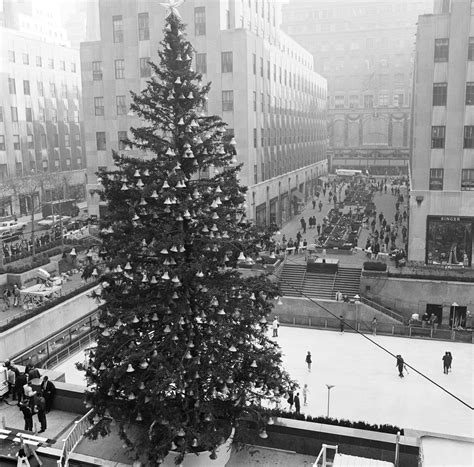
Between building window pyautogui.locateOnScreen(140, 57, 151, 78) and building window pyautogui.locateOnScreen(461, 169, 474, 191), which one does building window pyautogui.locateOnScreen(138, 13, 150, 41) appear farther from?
building window pyautogui.locateOnScreen(461, 169, 474, 191)

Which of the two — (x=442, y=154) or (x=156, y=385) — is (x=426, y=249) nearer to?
(x=442, y=154)

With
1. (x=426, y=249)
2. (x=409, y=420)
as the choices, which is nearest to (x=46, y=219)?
(x=426, y=249)

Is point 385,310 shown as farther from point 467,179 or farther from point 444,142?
point 444,142

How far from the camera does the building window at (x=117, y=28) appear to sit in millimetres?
46969

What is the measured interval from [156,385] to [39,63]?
220ft

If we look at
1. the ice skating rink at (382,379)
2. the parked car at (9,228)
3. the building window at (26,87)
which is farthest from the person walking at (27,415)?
the building window at (26,87)

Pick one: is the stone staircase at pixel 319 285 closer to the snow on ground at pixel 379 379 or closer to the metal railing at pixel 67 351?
the snow on ground at pixel 379 379

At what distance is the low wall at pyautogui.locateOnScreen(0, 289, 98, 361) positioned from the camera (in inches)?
1049

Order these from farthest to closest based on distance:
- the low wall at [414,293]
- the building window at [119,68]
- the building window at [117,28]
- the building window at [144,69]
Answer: the building window at [119,68]
the building window at [117,28]
the building window at [144,69]
the low wall at [414,293]

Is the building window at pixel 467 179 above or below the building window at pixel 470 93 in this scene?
below

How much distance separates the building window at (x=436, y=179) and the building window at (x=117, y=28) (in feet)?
89.0

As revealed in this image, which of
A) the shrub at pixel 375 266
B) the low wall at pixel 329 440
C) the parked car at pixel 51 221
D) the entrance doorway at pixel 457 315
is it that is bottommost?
the entrance doorway at pixel 457 315

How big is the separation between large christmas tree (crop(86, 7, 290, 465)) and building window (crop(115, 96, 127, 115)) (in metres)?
36.6

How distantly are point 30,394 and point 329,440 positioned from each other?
734 centimetres
